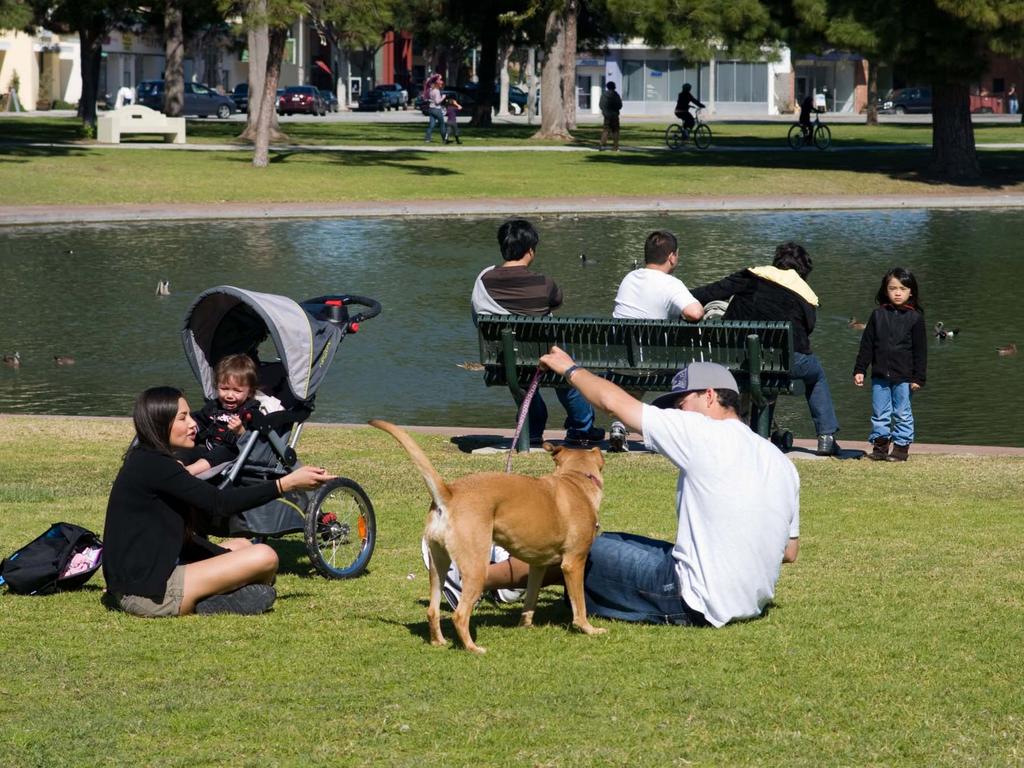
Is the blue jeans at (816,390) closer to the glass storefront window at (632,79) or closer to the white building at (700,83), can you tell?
the white building at (700,83)

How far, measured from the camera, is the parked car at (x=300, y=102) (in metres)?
77.4

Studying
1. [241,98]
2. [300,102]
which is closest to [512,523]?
[300,102]

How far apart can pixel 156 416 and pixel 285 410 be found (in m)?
1.24

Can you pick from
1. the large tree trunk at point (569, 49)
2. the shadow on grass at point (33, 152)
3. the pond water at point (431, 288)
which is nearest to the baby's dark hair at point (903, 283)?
the pond water at point (431, 288)

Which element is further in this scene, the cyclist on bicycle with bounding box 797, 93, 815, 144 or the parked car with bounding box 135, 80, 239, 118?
the parked car with bounding box 135, 80, 239, 118

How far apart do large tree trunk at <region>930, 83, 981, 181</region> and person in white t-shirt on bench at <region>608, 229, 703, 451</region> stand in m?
27.2

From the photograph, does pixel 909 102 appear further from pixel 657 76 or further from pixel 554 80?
pixel 554 80

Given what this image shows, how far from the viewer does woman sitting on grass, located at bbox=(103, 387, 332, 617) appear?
251 inches

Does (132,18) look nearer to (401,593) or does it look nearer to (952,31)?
(952,31)

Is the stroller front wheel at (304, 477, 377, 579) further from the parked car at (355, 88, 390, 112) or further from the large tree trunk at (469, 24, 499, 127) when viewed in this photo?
the parked car at (355, 88, 390, 112)

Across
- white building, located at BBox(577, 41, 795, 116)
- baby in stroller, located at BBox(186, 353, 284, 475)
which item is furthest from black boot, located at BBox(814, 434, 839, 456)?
white building, located at BBox(577, 41, 795, 116)

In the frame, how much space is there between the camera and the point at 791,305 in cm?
1070

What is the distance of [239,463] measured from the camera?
7.20 m

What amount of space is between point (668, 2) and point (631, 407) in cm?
3450
